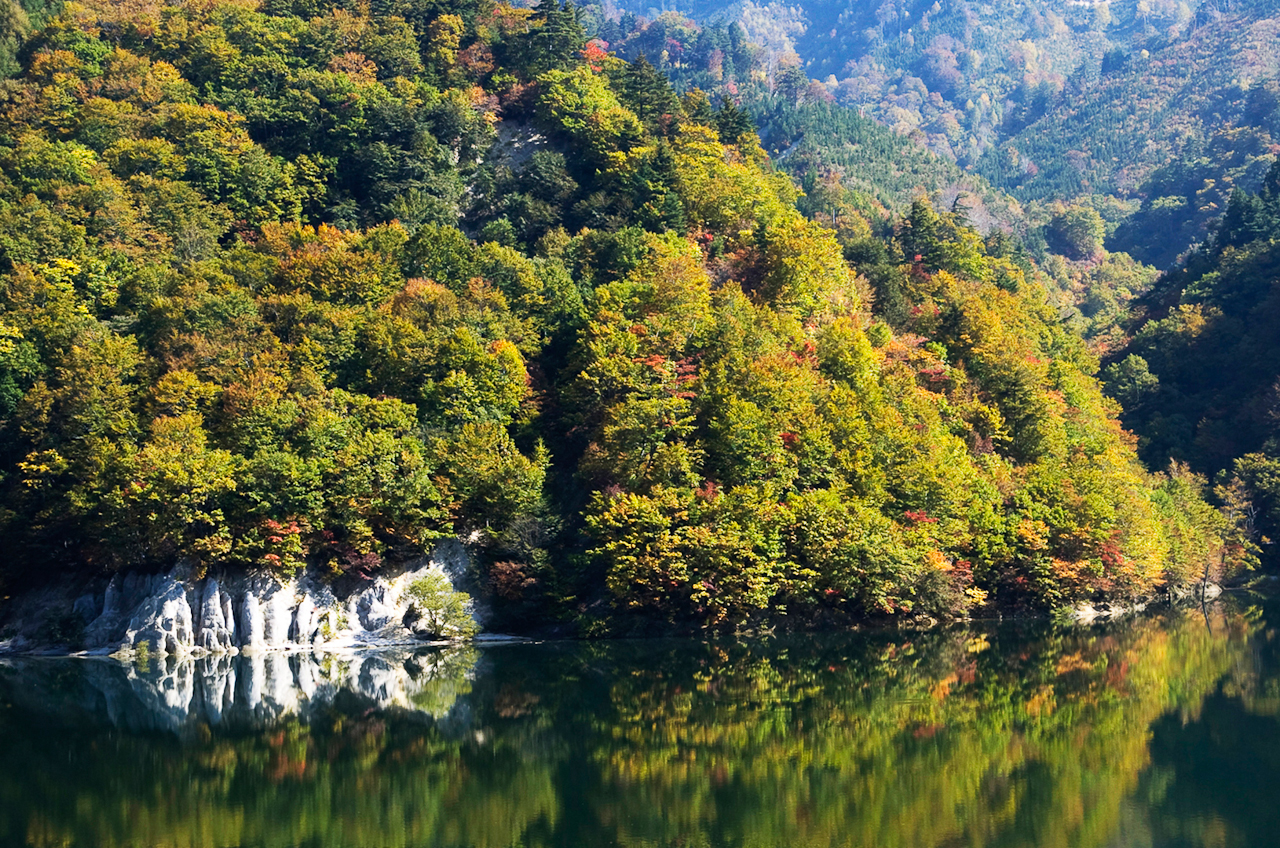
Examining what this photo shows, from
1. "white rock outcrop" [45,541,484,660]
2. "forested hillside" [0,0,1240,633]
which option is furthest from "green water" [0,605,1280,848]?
"forested hillside" [0,0,1240,633]

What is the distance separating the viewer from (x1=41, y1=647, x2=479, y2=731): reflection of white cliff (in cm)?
3528

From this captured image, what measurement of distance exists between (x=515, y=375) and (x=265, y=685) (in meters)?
24.4

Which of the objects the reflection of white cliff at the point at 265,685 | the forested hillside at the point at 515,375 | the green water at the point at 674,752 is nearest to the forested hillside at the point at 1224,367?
the forested hillside at the point at 515,375

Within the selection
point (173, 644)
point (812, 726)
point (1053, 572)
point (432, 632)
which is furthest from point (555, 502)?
point (812, 726)

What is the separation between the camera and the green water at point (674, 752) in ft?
72.8

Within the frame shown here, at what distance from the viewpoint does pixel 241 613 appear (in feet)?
175

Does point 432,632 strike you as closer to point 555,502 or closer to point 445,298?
point 555,502

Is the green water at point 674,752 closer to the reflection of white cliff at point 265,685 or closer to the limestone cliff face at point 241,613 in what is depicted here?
the reflection of white cliff at point 265,685

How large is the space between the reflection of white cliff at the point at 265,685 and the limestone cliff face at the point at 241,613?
1259 mm

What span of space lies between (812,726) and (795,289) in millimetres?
43606

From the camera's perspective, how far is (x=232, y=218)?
75938 millimetres

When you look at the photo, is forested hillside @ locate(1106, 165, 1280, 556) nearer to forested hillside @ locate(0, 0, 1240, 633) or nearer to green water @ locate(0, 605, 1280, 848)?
forested hillside @ locate(0, 0, 1240, 633)

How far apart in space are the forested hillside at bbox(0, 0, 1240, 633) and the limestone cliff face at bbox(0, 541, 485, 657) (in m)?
1.47

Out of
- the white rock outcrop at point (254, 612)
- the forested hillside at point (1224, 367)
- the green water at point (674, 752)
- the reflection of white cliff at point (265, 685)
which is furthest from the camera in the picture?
the forested hillside at point (1224, 367)
